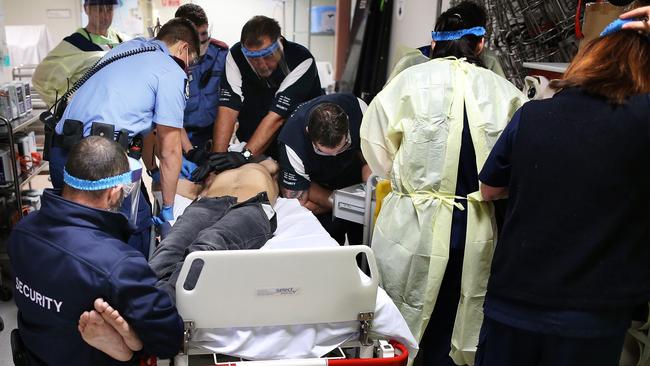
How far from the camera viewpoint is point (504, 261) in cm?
152

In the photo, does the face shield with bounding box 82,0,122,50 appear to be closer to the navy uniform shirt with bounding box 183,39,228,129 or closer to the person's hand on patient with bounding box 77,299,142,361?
the navy uniform shirt with bounding box 183,39,228,129

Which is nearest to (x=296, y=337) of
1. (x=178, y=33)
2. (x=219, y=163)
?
(x=219, y=163)

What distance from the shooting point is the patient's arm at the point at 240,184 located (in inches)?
108

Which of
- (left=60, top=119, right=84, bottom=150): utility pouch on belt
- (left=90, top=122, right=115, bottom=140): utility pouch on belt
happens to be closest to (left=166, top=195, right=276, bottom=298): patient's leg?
(left=90, top=122, right=115, bottom=140): utility pouch on belt

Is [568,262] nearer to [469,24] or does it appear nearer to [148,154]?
[469,24]

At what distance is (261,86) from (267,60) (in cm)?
24

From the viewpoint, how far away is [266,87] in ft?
→ 11.0

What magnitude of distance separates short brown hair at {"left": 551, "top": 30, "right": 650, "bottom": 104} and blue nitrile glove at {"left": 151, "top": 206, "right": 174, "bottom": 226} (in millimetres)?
1833

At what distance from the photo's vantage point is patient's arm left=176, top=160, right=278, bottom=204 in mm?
2740

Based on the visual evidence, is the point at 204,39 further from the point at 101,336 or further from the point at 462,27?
the point at 101,336

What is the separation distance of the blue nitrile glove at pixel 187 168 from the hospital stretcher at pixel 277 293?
1.48m

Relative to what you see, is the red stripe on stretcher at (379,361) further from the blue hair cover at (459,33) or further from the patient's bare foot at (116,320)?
the blue hair cover at (459,33)

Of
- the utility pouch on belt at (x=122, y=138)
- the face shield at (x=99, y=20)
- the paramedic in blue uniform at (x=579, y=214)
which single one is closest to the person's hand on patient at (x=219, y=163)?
the utility pouch on belt at (x=122, y=138)

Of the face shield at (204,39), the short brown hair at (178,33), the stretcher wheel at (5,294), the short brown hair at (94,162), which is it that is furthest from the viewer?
the face shield at (204,39)
